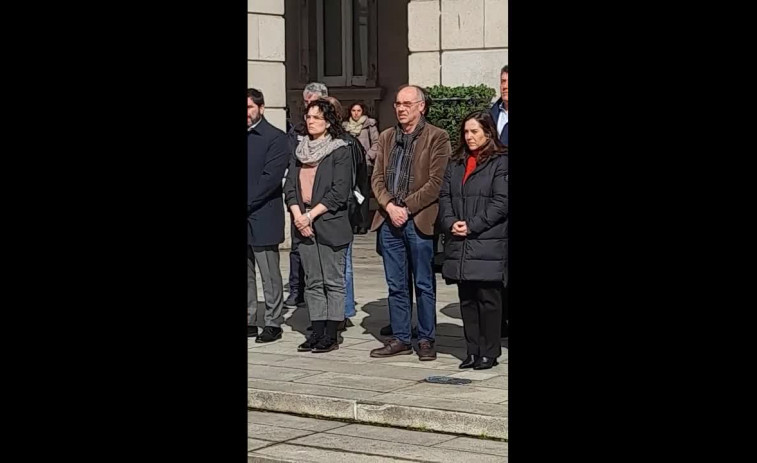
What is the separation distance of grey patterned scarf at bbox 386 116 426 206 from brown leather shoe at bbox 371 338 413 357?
0.93 metres

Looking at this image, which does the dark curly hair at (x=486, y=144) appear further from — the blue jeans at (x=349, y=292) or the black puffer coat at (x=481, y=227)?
the blue jeans at (x=349, y=292)

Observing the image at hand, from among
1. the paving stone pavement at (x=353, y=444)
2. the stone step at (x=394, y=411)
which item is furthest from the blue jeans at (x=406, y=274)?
A: the paving stone pavement at (x=353, y=444)

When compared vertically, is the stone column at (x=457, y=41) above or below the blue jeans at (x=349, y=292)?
above

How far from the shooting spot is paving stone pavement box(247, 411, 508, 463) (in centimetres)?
681

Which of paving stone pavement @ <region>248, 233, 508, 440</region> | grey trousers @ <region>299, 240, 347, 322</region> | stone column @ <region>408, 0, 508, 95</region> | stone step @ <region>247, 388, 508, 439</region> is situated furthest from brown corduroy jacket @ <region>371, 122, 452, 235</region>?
stone column @ <region>408, 0, 508, 95</region>

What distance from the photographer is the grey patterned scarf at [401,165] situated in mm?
9164

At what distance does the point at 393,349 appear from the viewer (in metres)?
9.38

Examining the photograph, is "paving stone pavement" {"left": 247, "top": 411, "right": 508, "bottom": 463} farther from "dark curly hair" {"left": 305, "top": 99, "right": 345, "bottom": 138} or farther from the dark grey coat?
"dark curly hair" {"left": 305, "top": 99, "right": 345, "bottom": 138}

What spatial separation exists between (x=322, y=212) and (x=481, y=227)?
1372mm

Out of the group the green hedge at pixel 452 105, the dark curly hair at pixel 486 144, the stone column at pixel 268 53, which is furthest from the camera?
the stone column at pixel 268 53
